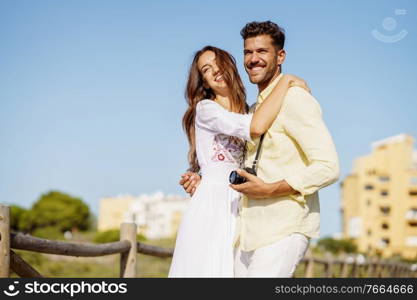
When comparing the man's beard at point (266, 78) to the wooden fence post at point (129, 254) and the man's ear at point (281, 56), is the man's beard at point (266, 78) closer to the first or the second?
the man's ear at point (281, 56)

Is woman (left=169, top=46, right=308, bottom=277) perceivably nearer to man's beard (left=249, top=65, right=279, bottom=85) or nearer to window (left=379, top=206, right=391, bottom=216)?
Result: man's beard (left=249, top=65, right=279, bottom=85)

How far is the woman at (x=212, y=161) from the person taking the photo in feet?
12.7

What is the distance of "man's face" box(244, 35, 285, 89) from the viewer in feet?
11.5

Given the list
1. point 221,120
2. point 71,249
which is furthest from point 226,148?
point 71,249

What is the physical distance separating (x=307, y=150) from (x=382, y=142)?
230 feet

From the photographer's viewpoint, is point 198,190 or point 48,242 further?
point 48,242

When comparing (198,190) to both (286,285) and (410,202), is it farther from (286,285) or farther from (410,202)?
(410,202)

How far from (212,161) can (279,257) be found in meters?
0.88

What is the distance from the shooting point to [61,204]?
8175cm

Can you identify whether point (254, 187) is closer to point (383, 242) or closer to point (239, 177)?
point (239, 177)

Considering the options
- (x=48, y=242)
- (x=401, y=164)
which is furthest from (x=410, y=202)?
(x=48, y=242)

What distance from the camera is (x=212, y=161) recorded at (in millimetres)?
4004

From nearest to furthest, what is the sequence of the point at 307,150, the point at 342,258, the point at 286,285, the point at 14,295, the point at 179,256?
the point at 307,150 < the point at 286,285 < the point at 179,256 < the point at 14,295 < the point at 342,258

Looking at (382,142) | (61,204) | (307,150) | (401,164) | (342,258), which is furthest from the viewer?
(61,204)
